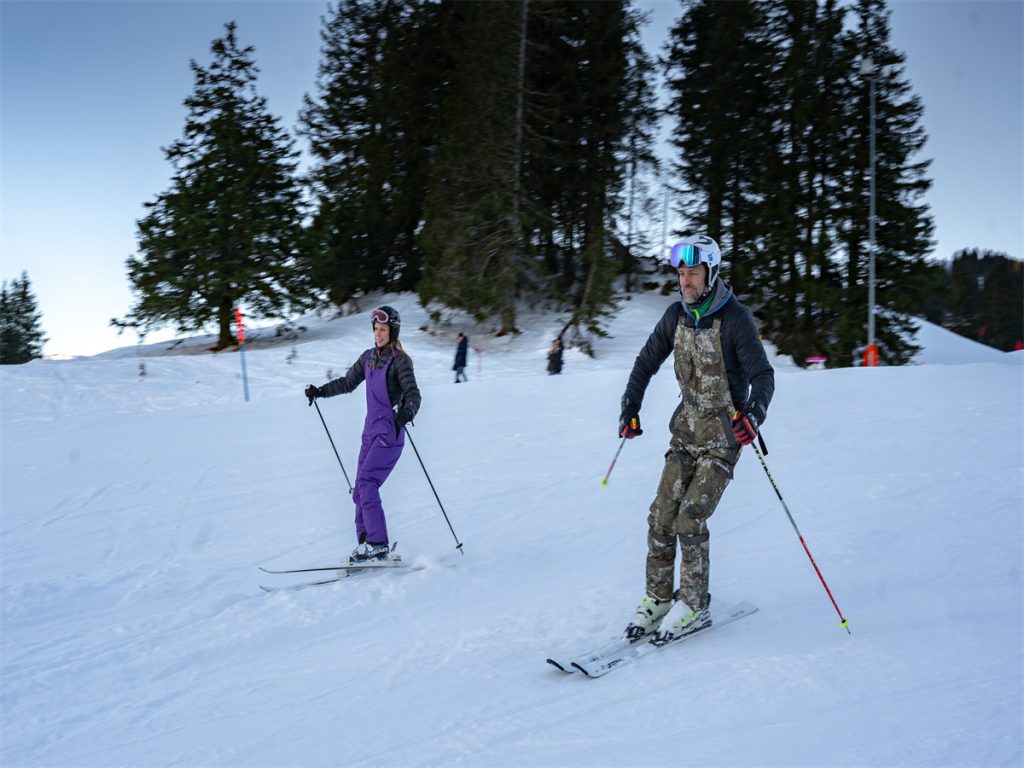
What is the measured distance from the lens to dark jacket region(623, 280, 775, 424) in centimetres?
395

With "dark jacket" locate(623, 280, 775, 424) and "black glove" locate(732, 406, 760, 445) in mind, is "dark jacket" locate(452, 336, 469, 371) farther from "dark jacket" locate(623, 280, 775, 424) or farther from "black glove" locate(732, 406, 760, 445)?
"black glove" locate(732, 406, 760, 445)


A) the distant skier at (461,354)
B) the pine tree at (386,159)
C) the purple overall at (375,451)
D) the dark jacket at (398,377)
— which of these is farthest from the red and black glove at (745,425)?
the pine tree at (386,159)

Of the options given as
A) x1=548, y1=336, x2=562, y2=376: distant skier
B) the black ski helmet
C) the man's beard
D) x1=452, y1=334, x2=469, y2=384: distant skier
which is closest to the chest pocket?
the man's beard

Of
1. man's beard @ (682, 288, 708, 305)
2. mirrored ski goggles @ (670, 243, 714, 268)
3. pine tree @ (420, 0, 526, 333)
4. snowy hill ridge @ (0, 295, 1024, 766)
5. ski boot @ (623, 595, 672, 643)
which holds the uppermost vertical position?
pine tree @ (420, 0, 526, 333)

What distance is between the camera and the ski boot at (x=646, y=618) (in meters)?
4.24

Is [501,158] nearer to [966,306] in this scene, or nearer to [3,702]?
[3,702]

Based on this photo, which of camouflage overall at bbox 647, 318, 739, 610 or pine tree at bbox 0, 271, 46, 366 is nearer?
camouflage overall at bbox 647, 318, 739, 610

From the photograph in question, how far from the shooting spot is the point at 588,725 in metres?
3.39

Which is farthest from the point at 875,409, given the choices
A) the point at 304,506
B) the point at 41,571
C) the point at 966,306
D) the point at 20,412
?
the point at 966,306

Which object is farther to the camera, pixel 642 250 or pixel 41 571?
pixel 642 250

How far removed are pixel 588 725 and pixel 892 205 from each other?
27988mm

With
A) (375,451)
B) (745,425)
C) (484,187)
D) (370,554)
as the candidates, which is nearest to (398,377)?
(375,451)

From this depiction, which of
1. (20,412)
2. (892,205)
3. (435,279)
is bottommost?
(20,412)

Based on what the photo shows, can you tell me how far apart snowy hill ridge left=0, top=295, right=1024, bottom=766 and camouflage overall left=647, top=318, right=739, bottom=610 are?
0.38 metres
